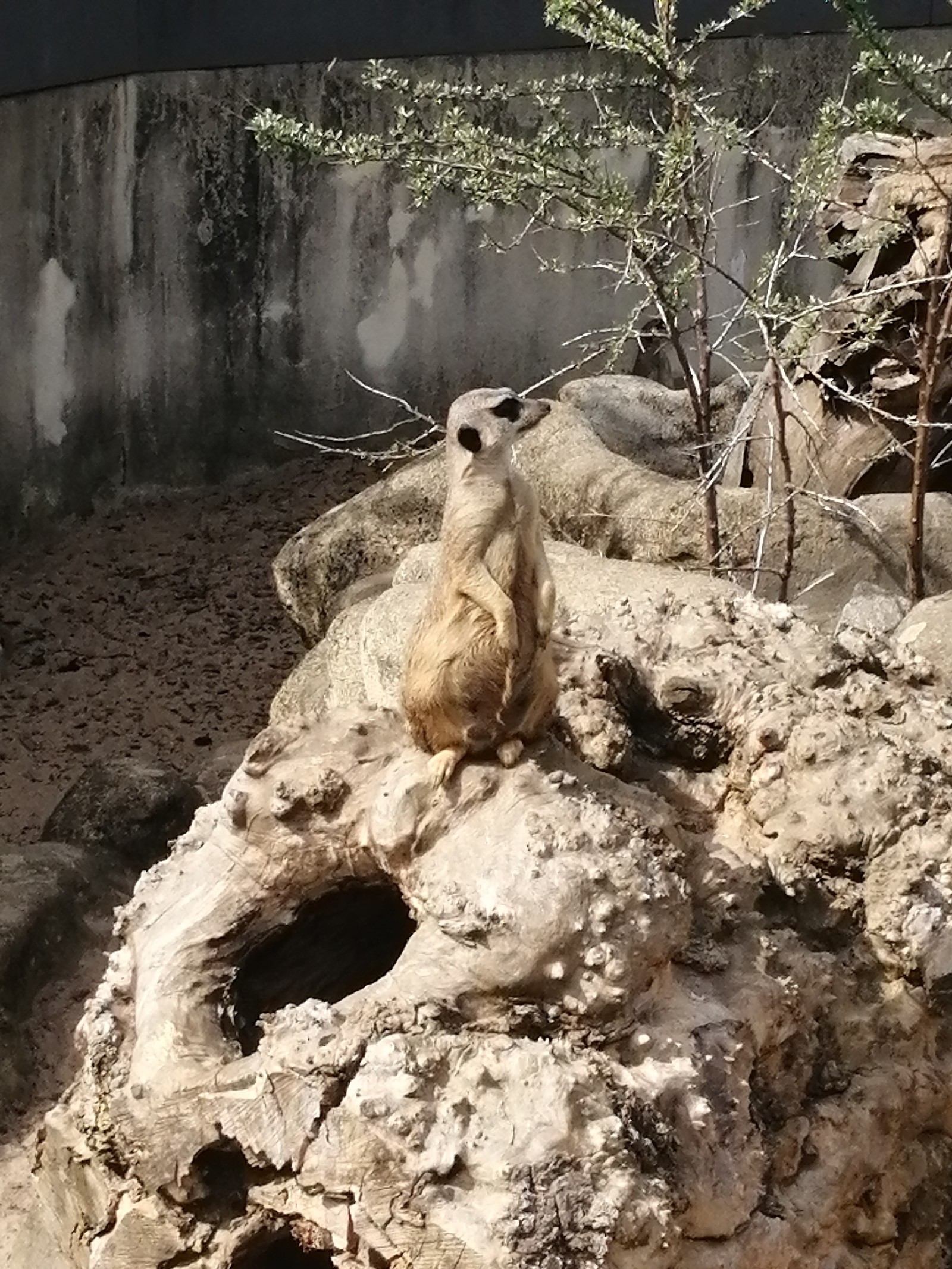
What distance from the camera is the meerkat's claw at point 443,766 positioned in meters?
2.22

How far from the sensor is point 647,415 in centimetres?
601

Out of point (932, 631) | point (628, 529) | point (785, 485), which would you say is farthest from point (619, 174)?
point (932, 631)

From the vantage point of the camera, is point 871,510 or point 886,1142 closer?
point 886,1142

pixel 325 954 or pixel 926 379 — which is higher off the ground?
pixel 926 379

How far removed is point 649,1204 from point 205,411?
212 inches

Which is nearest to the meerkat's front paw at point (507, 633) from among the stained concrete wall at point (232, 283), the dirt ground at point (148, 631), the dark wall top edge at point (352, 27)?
the dirt ground at point (148, 631)

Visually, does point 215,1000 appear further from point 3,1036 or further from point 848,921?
point 3,1036

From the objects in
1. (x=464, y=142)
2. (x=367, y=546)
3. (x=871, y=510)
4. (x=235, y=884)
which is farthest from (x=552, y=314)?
(x=235, y=884)

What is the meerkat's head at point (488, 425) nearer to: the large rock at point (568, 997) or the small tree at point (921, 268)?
the large rock at point (568, 997)

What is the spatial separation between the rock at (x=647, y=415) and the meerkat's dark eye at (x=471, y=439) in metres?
3.69

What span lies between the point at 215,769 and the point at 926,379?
8.27 ft

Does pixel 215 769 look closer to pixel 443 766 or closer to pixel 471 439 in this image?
pixel 443 766

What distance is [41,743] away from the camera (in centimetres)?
514

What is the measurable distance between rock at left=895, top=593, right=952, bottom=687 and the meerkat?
138 centimetres
